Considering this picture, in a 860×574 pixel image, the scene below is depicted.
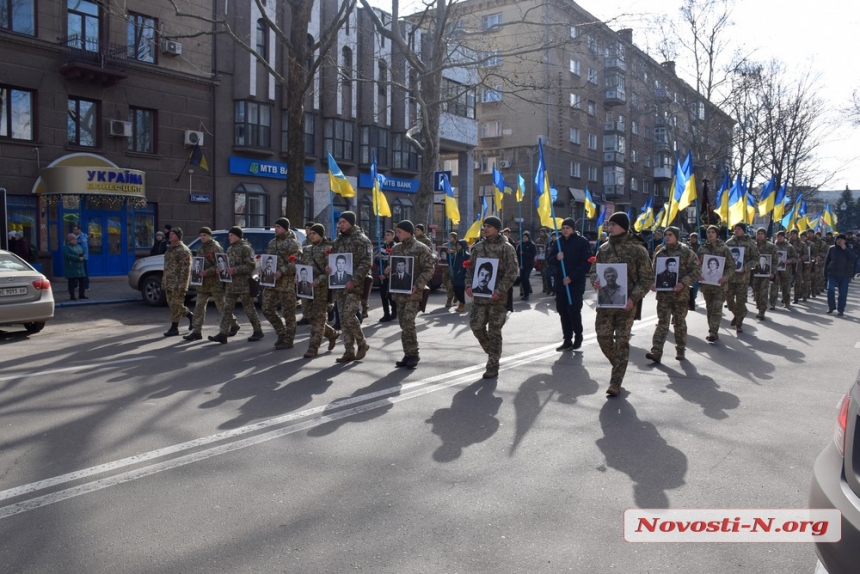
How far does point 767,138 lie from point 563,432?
41047 mm

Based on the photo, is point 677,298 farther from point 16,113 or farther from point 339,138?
point 339,138

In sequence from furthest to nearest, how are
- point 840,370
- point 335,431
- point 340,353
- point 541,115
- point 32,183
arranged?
point 541,115 → point 32,183 → point 340,353 → point 840,370 → point 335,431

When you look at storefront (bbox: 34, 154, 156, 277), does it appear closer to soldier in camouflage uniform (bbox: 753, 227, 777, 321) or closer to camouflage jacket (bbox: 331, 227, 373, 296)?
camouflage jacket (bbox: 331, 227, 373, 296)

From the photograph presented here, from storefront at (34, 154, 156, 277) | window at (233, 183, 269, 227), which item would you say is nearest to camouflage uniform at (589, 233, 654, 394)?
storefront at (34, 154, 156, 277)

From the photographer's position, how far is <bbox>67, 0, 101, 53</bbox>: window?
2297 cm

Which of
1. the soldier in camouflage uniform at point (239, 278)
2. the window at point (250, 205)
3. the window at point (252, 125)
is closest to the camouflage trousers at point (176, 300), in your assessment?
the soldier in camouflage uniform at point (239, 278)

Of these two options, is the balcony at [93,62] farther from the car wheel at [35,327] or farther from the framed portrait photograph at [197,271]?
the framed portrait photograph at [197,271]

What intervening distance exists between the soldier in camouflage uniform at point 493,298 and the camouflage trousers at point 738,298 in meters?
5.86

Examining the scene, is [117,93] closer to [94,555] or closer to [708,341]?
[708,341]

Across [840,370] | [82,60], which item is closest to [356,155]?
[82,60]

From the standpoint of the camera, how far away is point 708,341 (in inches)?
451

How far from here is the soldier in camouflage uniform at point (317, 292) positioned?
958cm

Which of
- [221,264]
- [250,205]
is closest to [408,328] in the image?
[221,264]

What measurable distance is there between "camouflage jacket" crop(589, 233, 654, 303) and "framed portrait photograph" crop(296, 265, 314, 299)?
374 cm
